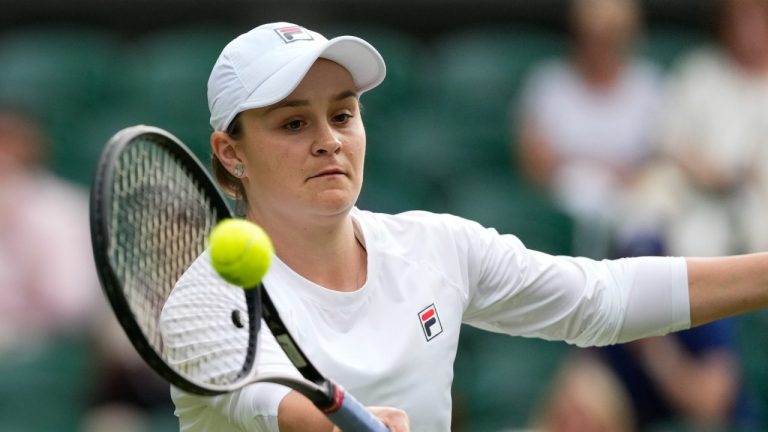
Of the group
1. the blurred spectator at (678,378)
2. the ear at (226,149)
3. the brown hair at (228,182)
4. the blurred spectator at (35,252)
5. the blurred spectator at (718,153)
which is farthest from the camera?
the blurred spectator at (35,252)

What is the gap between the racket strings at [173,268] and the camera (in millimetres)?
3254

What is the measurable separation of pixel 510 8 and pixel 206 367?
19.3ft

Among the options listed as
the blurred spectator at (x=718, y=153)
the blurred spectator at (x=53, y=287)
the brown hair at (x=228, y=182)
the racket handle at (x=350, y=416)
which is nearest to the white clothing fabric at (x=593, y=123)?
the blurred spectator at (x=718, y=153)

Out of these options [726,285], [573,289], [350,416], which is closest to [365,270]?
[573,289]

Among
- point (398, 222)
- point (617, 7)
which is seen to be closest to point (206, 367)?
point (398, 222)

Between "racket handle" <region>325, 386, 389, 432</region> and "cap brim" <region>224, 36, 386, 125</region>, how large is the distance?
0.72 m

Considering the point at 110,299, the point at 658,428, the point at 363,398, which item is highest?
the point at 110,299

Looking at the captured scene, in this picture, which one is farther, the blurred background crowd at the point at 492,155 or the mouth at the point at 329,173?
the blurred background crowd at the point at 492,155

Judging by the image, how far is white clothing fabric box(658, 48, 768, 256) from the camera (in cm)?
682

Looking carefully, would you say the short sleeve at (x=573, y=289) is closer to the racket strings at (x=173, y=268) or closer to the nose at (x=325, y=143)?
the nose at (x=325, y=143)

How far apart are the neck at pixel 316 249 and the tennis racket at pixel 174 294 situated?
223mm

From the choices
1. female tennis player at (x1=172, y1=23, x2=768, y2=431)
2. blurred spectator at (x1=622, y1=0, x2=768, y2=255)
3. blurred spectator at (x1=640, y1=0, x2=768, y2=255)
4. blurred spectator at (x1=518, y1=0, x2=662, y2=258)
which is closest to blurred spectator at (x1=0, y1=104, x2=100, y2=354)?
blurred spectator at (x1=518, y1=0, x2=662, y2=258)

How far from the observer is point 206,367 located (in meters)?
3.34

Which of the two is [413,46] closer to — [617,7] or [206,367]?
[617,7]
